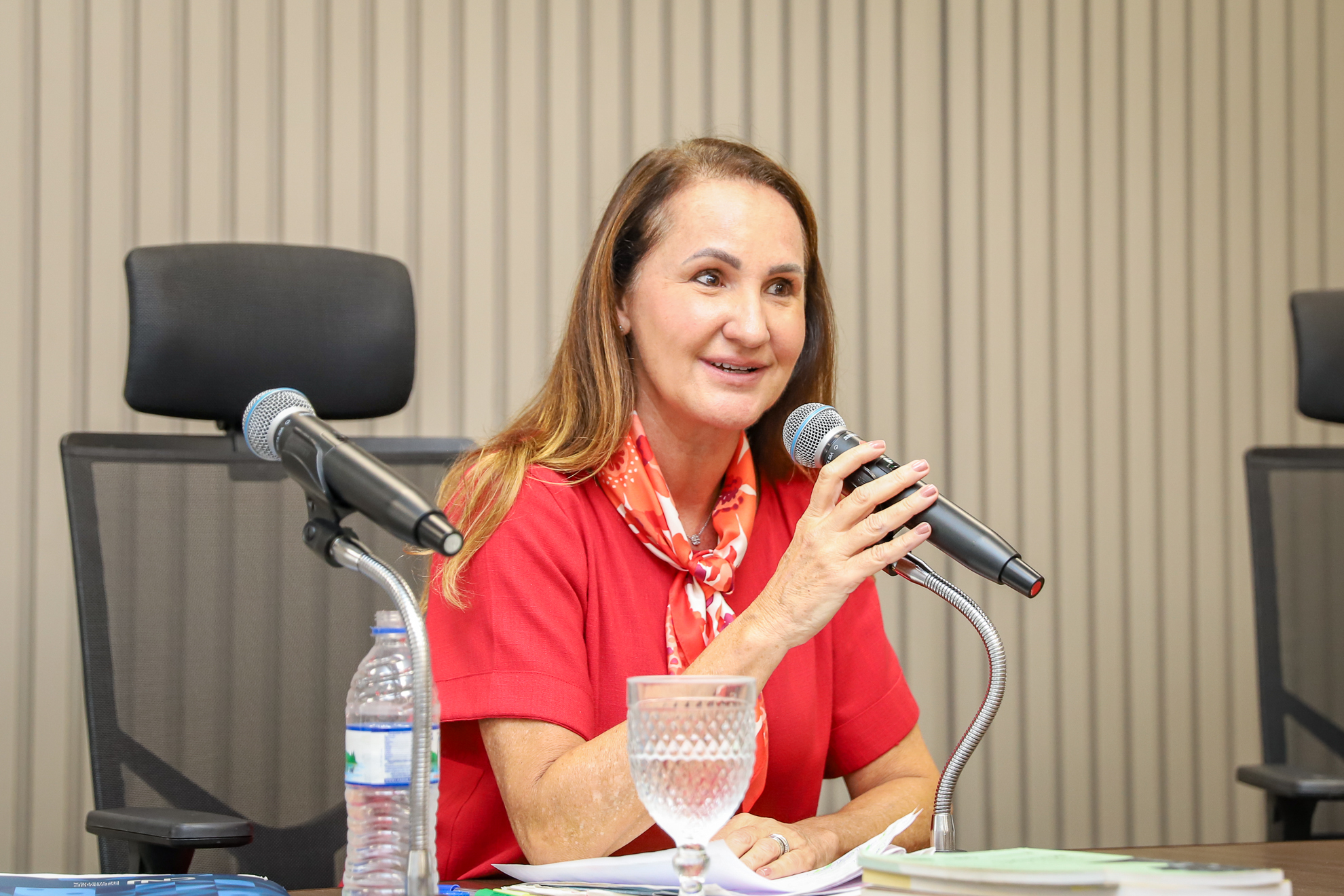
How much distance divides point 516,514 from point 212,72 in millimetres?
1505

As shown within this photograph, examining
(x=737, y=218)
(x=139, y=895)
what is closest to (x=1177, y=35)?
(x=737, y=218)

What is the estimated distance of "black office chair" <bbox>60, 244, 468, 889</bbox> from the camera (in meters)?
1.56

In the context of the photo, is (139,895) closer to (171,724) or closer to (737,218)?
(171,724)

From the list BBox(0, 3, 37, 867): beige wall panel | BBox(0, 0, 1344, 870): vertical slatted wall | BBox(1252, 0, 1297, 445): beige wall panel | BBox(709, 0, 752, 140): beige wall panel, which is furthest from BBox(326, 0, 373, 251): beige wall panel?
BBox(1252, 0, 1297, 445): beige wall panel

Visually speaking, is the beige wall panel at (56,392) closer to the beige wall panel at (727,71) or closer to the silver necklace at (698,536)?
the beige wall panel at (727,71)

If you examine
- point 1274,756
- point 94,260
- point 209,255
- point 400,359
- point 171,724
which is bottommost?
point 1274,756

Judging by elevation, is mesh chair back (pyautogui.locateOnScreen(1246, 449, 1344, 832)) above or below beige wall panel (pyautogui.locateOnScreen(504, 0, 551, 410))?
below

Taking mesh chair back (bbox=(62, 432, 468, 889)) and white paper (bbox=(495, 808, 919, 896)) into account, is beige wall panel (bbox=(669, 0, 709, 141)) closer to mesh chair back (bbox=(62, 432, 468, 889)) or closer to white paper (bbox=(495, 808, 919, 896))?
mesh chair back (bbox=(62, 432, 468, 889))

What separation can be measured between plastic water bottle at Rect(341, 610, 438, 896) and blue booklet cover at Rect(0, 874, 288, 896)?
70mm

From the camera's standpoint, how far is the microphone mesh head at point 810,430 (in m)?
1.18

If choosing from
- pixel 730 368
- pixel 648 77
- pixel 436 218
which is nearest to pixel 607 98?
pixel 648 77

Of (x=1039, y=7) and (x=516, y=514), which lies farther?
(x=1039, y=7)

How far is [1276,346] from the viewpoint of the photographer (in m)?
3.09

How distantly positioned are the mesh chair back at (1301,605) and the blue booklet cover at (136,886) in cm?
164
